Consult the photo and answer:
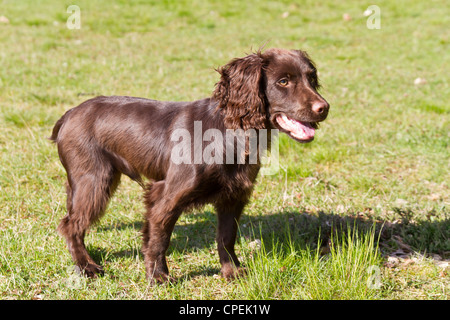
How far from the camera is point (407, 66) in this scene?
8.96 m

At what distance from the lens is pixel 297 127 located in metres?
2.84

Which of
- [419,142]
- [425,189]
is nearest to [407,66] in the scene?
[419,142]

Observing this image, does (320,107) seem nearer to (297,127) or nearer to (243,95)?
(297,127)

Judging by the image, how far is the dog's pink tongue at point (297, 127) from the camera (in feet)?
9.29

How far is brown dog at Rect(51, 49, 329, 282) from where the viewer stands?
2.82 m

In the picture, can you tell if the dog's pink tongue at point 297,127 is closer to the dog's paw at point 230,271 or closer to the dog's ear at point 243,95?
the dog's ear at point 243,95

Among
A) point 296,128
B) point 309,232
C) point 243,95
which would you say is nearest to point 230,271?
point 309,232

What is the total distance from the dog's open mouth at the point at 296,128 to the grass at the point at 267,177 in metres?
0.63

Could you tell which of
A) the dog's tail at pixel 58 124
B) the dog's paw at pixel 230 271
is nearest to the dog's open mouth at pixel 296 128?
the dog's paw at pixel 230 271

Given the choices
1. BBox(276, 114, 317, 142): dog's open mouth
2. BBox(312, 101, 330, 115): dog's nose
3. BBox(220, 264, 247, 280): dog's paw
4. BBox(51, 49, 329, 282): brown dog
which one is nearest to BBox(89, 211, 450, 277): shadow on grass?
BBox(220, 264, 247, 280): dog's paw

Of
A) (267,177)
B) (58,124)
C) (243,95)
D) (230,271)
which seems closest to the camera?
(243,95)

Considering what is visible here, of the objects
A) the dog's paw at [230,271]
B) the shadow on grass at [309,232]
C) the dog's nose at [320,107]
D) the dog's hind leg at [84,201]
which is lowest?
the dog's paw at [230,271]

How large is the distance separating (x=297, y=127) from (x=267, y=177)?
177 centimetres

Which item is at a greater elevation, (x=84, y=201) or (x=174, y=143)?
(x=174, y=143)
